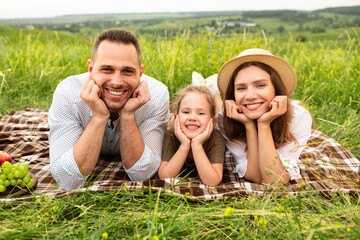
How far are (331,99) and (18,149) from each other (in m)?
4.96

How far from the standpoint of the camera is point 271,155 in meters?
2.91

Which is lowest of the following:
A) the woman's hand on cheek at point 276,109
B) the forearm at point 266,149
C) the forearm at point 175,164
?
the forearm at point 175,164

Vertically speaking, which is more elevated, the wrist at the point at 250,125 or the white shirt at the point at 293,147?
the wrist at the point at 250,125

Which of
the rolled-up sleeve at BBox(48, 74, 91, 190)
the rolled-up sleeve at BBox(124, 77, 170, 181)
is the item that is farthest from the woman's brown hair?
the rolled-up sleeve at BBox(48, 74, 91, 190)

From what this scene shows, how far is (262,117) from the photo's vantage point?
2895mm

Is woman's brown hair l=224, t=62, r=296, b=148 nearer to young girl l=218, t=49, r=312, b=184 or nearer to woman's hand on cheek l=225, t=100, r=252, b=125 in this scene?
young girl l=218, t=49, r=312, b=184

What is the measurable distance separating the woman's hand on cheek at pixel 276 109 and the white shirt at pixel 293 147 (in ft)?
1.31

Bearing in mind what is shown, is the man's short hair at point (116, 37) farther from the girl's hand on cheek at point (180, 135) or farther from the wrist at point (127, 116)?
the girl's hand on cheek at point (180, 135)

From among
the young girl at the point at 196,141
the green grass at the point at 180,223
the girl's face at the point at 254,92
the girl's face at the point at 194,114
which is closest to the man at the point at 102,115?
the young girl at the point at 196,141

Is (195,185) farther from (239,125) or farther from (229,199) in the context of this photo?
(239,125)

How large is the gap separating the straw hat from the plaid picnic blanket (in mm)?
726

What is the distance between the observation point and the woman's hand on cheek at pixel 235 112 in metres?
3.04

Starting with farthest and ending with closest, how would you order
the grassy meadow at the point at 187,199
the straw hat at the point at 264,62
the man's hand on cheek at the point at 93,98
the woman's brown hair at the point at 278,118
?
the woman's brown hair at the point at 278,118 < the straw hat at the point at 264,62 < the man's hand on cheek at the point at 93,98 < the grassy meadow at the point at 187,199

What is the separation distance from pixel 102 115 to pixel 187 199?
3.59 feet
